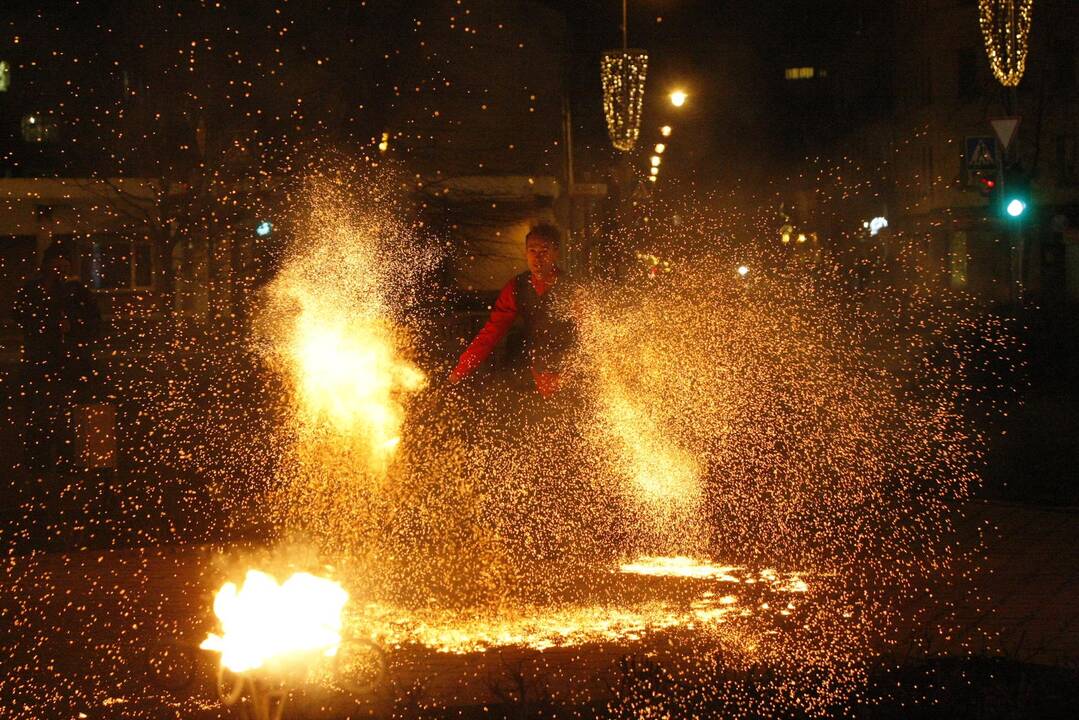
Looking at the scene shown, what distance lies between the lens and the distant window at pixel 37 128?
34.7m

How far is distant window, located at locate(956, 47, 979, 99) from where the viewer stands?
49.4m

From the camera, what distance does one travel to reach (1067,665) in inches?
181

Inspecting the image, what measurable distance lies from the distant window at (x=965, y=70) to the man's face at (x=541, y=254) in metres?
46.5

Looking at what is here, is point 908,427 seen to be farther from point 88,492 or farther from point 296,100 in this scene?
point 296,100

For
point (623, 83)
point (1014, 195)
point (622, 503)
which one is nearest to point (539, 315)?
point (622, 503)

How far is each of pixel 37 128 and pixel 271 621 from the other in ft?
117

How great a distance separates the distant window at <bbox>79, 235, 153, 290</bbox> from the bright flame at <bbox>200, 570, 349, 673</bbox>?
30.6 m

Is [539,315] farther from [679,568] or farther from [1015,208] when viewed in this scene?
[1015,208]

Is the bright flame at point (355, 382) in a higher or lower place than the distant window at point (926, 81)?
lower

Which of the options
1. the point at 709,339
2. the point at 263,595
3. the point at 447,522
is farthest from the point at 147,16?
the point at 263,595

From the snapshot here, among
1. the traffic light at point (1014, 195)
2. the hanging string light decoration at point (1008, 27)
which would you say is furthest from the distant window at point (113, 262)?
the hanging string light decoration at point (1008, 27)

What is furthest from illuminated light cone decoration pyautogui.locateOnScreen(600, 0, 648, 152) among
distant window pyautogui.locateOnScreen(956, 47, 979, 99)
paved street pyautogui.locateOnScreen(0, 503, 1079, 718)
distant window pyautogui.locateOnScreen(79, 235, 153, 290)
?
distant window pyautogui.locateOnScreen(956, 47, 979, 99)

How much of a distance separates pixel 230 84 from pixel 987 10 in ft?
41.4

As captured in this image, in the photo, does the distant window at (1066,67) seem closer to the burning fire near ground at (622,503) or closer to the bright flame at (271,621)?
the burning fire near ground at (622,503)
